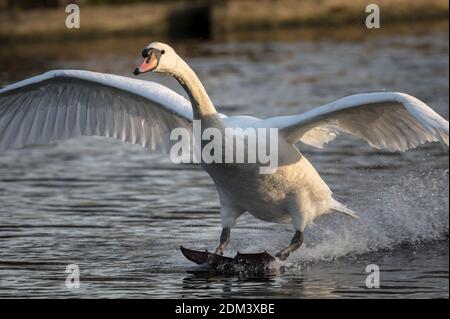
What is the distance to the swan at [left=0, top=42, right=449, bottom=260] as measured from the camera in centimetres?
1057

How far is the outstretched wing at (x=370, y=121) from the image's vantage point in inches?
412

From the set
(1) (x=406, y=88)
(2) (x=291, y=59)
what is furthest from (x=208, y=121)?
(2) (x=291, y=59)

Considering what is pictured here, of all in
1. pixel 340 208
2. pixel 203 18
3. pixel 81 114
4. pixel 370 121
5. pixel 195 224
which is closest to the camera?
pixel 370 121

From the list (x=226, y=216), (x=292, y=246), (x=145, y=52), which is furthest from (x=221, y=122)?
(x=292, y=246)

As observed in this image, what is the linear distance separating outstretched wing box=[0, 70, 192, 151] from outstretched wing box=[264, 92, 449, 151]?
1.35 m

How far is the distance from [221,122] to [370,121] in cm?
144

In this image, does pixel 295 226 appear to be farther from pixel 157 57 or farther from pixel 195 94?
pixel 157 57

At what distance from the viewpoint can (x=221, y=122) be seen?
10.6 m

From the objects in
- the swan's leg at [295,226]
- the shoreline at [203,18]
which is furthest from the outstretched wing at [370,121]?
the shoreline at [203,18]

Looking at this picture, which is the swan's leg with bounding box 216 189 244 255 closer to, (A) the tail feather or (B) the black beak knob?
(A) the tail feather

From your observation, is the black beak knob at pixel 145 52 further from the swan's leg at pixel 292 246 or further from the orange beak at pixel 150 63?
the swan's leg at pixel 292 246

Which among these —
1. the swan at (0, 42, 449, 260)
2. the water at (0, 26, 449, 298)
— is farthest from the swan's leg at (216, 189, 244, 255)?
the water at (0, 26, 449, 298)

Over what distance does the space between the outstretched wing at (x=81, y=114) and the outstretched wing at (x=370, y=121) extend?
4.43ft

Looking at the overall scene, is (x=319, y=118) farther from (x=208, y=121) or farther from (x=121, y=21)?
(x=121, y=21)
